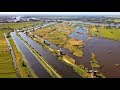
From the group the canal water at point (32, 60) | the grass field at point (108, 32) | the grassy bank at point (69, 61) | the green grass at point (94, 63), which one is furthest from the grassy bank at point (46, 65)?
the grass field at point (108, 32)

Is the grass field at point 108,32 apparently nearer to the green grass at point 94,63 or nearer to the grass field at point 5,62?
the green grass at point 94,63

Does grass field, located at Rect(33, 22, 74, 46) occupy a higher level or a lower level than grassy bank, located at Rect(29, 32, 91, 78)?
higher

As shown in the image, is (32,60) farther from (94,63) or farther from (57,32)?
(94,63)

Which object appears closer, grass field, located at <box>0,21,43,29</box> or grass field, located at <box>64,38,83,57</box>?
grass field, located at <box>0,21,43,29</box>

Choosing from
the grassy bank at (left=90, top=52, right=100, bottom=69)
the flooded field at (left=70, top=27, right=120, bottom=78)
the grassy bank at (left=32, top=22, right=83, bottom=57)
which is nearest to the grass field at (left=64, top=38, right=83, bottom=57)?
the grassy bank at (left=32, top=22, right=83, bottom=57)

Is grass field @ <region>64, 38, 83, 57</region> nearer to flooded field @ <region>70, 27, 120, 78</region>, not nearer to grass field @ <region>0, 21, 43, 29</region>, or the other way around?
flooded field @ <region>70, 27, 120, 78</region>

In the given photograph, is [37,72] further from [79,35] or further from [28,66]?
[79,35]
